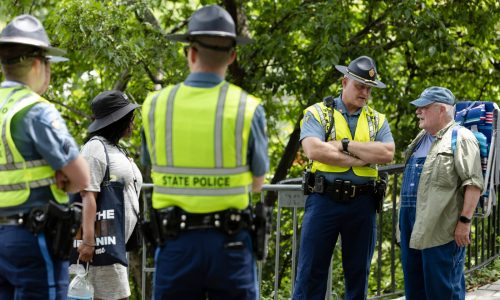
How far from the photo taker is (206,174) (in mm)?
4027

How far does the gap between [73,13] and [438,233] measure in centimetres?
627

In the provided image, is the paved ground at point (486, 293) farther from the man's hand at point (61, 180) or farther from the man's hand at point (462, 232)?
the man's hand at point (61, 180)

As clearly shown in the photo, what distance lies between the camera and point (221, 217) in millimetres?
4027

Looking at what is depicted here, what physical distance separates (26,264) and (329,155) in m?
2.64

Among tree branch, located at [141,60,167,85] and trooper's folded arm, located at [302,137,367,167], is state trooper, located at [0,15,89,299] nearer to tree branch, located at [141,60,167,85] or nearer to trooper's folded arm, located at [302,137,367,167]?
trooper's folded arm, located at [302,137,367,167]

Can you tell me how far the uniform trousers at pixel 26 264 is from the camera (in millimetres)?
4133

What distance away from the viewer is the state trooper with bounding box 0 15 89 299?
4.13 meters

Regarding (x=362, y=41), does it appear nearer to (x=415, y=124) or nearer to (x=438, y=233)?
(x=415, y=124)

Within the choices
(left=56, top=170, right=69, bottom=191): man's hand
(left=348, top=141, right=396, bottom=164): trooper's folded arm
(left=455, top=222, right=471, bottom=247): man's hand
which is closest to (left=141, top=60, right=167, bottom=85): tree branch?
(left=348, top=141, right=396, bottom=164): trooper's folded arm

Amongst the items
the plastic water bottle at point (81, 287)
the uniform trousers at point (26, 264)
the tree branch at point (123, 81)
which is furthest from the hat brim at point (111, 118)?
the tree branch at point (123, 81)

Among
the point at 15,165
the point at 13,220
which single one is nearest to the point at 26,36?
the point at 15,165

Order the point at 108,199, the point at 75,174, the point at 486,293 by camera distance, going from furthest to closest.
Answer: the point at 486,293, the point at 108,199, the point at 75,174

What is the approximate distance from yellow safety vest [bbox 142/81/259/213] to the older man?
2.67 metres

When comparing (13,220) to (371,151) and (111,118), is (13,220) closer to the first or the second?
(111,118)
